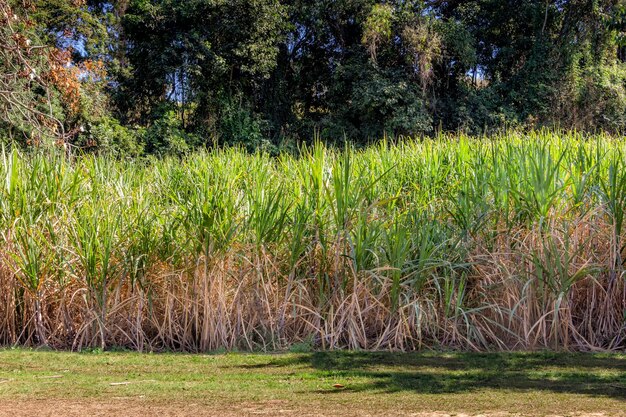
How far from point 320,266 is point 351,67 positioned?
1644 cm

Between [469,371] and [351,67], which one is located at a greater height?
[351,67]

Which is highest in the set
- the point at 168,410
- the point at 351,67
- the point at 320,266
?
the point at 351,67

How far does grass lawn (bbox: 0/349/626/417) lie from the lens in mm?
4016

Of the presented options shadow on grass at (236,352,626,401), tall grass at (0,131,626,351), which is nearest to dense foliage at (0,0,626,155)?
tall grass at (0,131,626,351)

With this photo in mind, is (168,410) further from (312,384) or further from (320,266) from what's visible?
(320,266)

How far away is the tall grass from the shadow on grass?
504 millimetres

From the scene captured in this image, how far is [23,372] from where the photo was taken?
17.0ft

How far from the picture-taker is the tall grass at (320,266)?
6.19m

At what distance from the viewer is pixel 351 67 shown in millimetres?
22203

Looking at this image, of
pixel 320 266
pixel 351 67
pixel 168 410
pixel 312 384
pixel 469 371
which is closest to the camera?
pixel 168 410

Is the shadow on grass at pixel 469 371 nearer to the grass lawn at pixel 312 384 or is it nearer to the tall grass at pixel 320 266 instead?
the grass lawn at pixel 312 384

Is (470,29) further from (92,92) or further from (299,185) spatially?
(299,185)

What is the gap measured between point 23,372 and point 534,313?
12.5 ft

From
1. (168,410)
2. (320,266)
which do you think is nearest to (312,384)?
(168,410)
